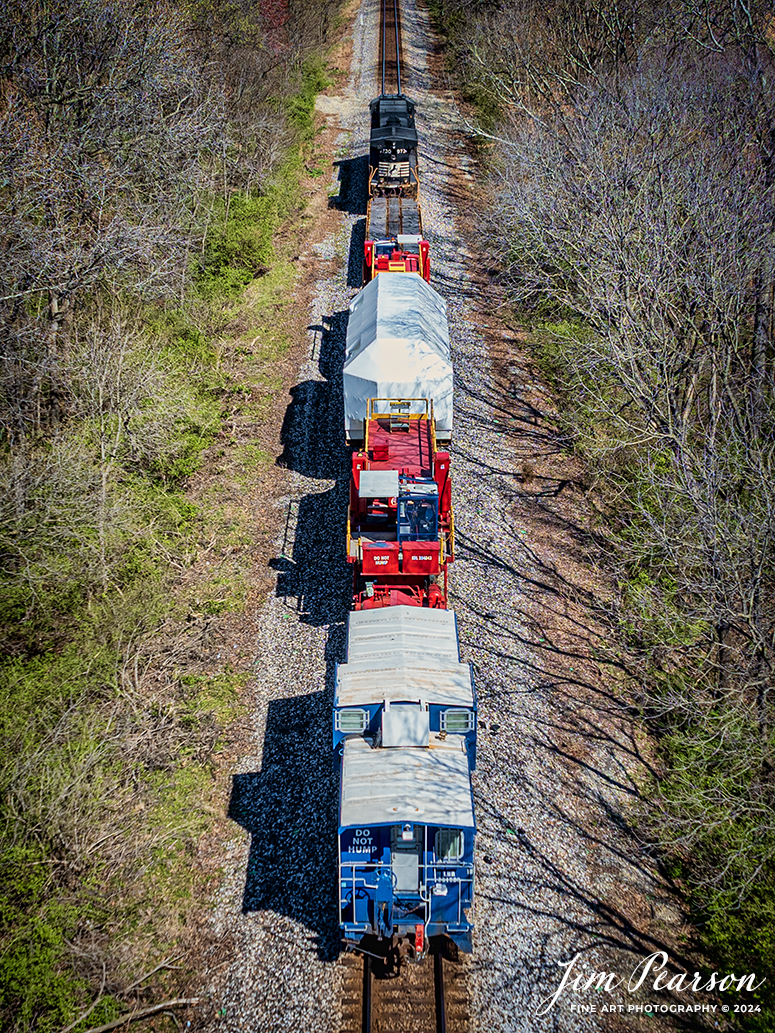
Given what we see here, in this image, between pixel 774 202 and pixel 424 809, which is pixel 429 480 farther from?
pixel 774 202

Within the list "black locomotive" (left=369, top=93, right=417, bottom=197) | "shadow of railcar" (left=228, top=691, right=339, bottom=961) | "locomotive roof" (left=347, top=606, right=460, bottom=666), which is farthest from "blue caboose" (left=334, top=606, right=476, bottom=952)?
"black locomotive" (left=369, top=93, right=417, bottom=197)

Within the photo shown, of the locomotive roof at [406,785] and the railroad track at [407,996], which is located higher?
the locomotive roof at [406,785]

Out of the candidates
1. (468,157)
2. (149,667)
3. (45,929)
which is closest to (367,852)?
(45,929)

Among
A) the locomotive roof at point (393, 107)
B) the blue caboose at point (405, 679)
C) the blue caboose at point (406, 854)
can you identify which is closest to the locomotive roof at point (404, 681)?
the blue caboose at point (405, 679)

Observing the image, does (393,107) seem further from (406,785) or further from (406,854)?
(406,854)

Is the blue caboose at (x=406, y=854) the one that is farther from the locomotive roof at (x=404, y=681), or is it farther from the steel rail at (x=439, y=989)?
the locomotive roof at (x=404, y=681)

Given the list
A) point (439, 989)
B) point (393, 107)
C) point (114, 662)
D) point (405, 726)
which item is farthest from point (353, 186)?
point (439, 989)
